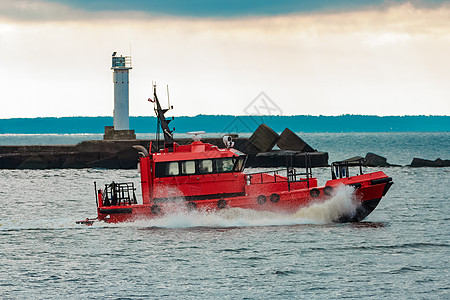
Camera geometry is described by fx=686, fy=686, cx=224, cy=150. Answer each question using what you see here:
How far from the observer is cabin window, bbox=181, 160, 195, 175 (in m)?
20.8

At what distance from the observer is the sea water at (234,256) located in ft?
47.1

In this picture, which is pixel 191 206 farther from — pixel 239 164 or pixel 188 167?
pixel 239 164

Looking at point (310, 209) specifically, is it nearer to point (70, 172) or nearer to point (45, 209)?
point (45, 209)

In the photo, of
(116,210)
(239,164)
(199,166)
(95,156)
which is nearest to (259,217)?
(239,164)

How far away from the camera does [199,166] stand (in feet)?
68.3

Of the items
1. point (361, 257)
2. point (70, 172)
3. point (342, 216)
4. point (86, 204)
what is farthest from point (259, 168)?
point (361, 257)

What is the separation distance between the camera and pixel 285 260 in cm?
1694

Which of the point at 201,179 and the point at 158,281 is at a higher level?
the point at 201,179

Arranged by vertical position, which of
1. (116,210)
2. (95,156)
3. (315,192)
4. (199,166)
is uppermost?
(199,166)

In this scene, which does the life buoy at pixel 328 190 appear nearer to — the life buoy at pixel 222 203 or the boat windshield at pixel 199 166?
the boat windshield at pixel 199 166

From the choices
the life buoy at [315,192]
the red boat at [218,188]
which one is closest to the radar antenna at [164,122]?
the red boat at [218,188]

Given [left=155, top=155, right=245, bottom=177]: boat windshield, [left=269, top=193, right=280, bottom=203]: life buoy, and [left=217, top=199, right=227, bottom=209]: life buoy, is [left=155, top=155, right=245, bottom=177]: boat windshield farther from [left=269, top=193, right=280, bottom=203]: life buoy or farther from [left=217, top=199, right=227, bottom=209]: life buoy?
[left=269, top=193, right=280, bottom=203]: life buoy

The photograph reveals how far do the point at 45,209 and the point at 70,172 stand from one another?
76.2ft

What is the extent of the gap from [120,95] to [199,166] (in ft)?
119
